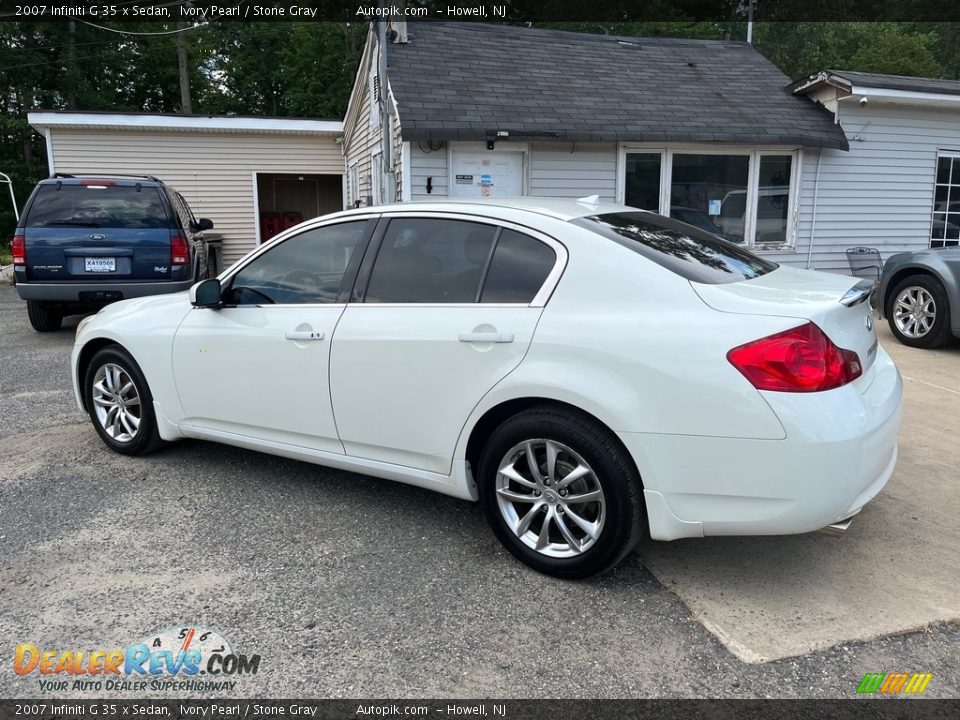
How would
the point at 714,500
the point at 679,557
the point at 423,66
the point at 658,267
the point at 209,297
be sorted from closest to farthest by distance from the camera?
the point at 714,500, the point at 658,267, the point at 679,557, the point at 209,297, the point at 423,66

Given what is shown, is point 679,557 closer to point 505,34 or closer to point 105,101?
point 505,34

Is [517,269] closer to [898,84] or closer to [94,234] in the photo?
[94,234]

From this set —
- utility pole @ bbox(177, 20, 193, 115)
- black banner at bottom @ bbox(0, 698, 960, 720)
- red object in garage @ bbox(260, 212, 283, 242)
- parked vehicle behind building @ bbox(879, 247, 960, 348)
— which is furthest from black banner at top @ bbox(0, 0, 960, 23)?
black banner at bottom @ bbox(0, 698, 960, 720)

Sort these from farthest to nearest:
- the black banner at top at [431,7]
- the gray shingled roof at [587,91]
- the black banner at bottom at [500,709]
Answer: the black banner at top at [431,7]
the gray shingled roof at [587,91]
the black banner at bottom at [500,709]

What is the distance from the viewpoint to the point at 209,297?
393 centimetres

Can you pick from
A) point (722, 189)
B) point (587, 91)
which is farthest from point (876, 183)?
point (587, 91)

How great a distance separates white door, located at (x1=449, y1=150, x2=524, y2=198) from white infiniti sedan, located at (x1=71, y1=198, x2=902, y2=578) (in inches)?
269

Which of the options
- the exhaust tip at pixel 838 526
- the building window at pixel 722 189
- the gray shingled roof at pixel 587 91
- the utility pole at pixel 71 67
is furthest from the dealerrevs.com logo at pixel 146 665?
the utility pole at pixel 71 67

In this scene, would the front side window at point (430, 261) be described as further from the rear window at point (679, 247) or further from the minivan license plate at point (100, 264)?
the minivan license plate at point (100, 264)

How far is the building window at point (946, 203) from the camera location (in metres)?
12.5

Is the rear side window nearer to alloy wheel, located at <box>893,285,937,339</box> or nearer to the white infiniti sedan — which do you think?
the white infiniti sedan

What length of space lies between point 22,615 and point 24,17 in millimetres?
35837

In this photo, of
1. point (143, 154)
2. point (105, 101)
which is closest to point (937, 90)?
point (143, 154)

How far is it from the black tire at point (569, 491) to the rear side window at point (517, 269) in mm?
503
